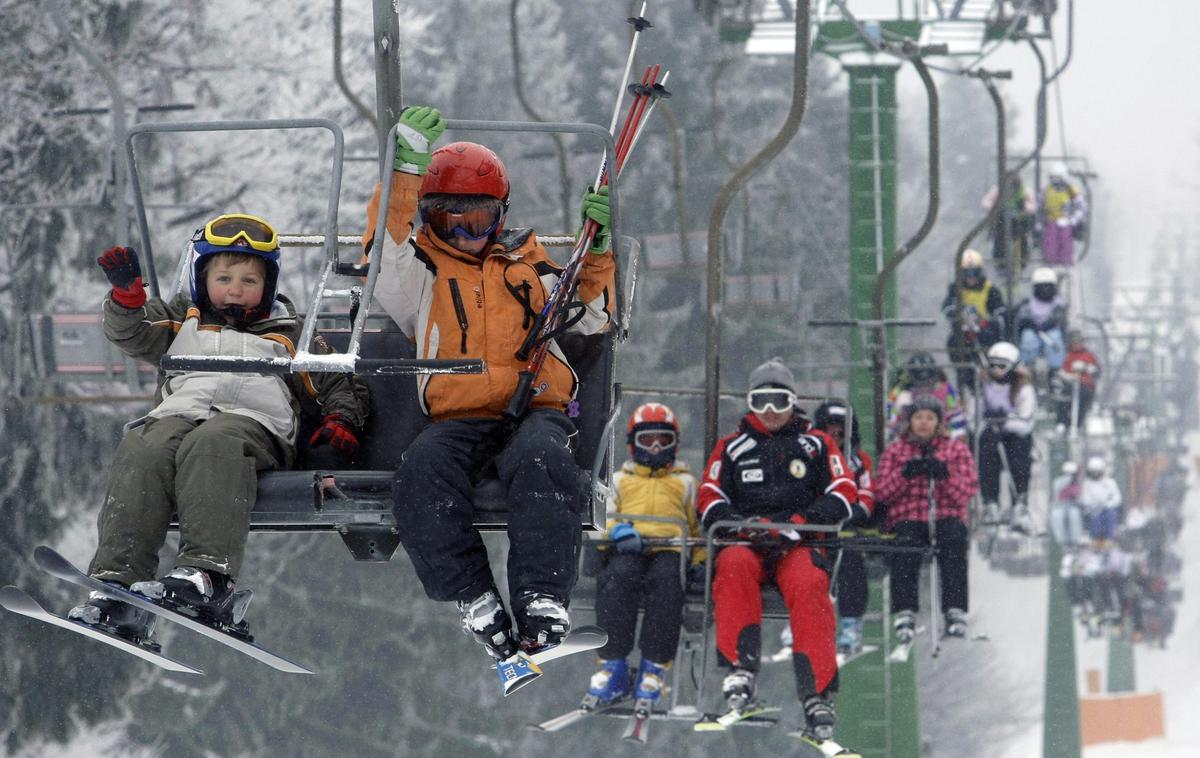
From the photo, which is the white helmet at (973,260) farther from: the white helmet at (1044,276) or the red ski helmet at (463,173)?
the red ski helmet at (463,173)

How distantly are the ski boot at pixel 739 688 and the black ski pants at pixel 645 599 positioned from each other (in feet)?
1.04

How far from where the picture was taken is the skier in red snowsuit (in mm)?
6582

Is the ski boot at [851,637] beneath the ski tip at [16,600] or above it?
beneath

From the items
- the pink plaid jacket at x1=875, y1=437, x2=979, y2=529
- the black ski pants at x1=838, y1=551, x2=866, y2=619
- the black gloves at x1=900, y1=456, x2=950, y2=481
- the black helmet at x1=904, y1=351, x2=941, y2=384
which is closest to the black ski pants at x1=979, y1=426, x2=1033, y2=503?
the black helmet at x1=904, y1=351, x2=941, y2=384

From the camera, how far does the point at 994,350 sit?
10867 mm

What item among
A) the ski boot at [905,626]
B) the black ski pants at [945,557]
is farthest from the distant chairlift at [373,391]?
the ski boot at [905,626]

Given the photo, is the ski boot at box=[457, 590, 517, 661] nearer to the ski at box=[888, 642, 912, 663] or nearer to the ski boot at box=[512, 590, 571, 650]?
the ski boot at box=[512, 590, 571, 650]

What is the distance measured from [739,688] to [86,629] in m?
3.31

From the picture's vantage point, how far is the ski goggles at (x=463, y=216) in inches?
167

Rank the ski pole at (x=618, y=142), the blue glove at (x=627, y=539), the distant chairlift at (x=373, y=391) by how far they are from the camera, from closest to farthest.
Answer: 1. the distant chairlift at (x=373, y=391)
2. the ski pole at (x=618, y=142)
3. the blue glove at (x=627, y=539)

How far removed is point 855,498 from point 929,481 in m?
1.29

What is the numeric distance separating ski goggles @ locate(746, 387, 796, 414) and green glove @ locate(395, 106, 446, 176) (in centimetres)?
311

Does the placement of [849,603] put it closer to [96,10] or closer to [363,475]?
[363,475]

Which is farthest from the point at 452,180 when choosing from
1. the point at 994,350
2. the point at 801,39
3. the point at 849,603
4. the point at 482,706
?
the point at 482,706
